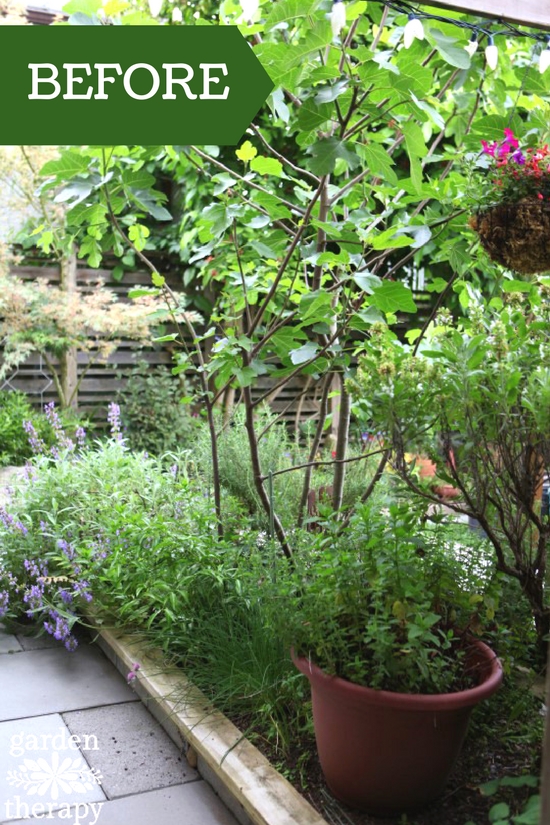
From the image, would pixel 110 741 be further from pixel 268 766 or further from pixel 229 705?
pixel 268 766

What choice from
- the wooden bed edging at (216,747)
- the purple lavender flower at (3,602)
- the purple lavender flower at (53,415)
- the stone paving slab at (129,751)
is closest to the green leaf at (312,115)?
the wooden bed edging at (216,747)

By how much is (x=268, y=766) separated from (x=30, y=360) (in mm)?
4767

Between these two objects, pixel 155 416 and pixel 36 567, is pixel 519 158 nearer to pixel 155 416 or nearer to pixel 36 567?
pixel 36 567

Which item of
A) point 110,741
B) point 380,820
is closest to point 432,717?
point 380,820

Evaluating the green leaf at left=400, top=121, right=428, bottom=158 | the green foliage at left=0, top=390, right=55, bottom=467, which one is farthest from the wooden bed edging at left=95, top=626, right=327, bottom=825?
the green foliage at left=0, top=390, right=55, bottom=467

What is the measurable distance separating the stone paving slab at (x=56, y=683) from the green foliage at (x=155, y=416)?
297 cm

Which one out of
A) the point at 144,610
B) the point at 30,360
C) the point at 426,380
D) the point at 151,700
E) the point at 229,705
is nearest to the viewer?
the point at 426,380

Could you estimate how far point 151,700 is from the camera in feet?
8.83

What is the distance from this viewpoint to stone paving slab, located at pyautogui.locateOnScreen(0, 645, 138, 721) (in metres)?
2.74

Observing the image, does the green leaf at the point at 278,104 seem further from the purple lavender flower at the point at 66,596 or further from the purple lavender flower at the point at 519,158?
the purple lavender flower at the point at 66,596

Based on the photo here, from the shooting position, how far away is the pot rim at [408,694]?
1.86 metres

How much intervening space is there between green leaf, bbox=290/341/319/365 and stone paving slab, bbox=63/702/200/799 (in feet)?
4.00

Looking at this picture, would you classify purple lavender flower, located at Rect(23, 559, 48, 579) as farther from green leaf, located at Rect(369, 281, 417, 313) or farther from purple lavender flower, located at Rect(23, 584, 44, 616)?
green leaf, located at Rect(369, 281, 417, 313)

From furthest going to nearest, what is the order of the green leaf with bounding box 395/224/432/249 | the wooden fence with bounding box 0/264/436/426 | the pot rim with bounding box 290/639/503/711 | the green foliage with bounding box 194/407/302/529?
the wooden fence with bounding box 0/264/436/426
the green foliage with bounding box 194/407/302/529
the green leaf with bounding box 395/224/432/249
the pot rim with bounding box 290/639/503/711
